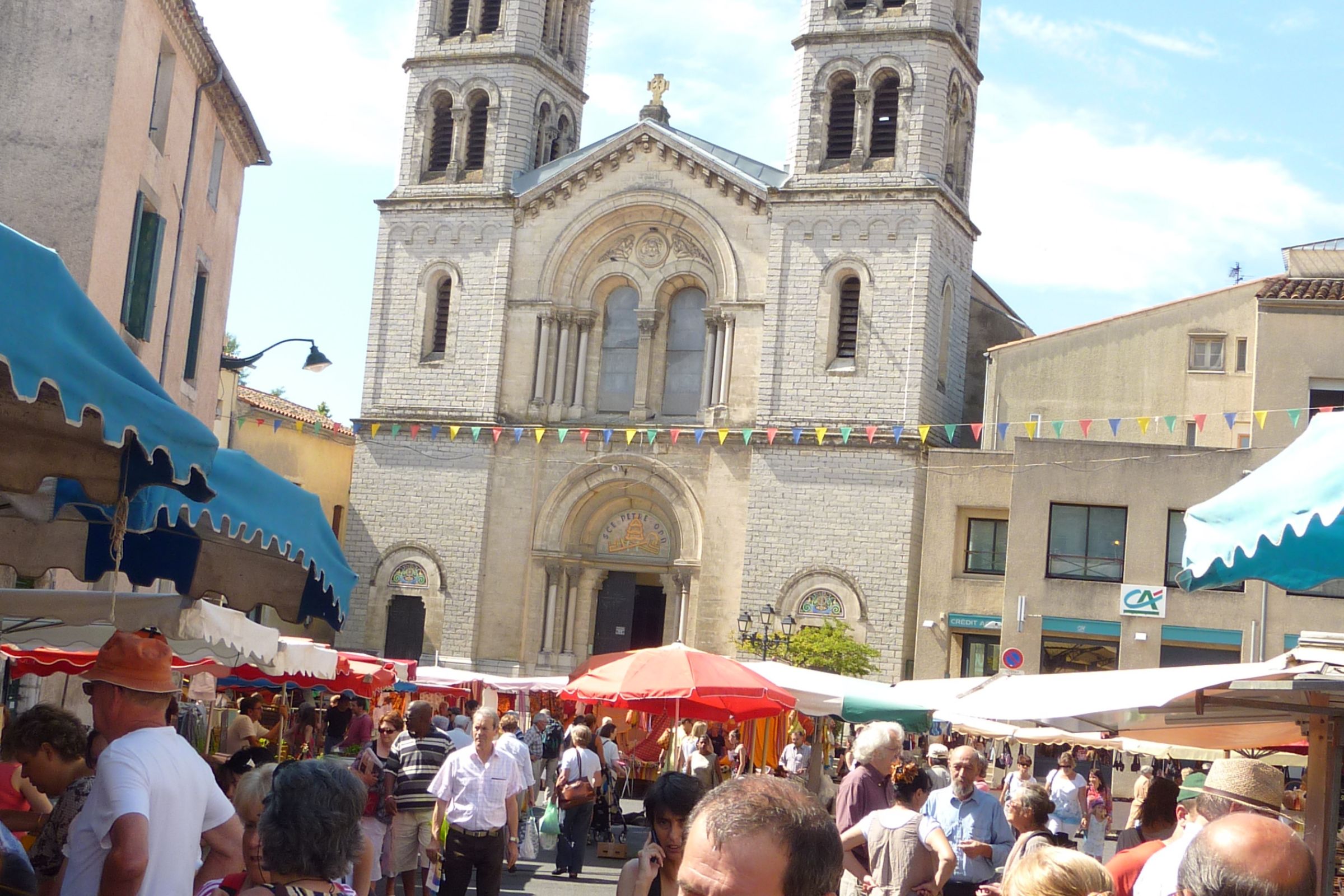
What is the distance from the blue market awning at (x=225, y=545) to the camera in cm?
677

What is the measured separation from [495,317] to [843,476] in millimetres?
8987

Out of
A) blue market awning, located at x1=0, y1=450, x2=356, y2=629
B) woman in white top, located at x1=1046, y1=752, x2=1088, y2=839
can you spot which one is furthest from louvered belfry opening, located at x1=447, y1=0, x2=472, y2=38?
blue market awning, located at x1=0, y1=450, x2=356, y2=629

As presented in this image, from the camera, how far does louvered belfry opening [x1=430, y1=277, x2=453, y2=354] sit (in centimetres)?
3728

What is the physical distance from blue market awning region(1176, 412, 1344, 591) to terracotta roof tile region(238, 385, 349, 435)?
35.8 m

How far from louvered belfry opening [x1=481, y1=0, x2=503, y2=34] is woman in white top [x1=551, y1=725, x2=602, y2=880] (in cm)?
2628

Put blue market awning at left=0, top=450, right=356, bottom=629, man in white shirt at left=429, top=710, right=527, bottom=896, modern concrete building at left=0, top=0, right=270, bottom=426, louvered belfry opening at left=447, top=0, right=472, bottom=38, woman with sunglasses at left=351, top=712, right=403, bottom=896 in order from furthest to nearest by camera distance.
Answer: louvered belfry opening at left=447, top=0, right=472, bottom=38, modern concrete building at left=0, top=0, right=270, bottom=426, man in white shirt at left=429, top=710, right=527, bottom=896, woman with sunglasses at left=351, top=712, right=403, bottom=896, blue market awning at left=0, top=450, right=356, bottom=629

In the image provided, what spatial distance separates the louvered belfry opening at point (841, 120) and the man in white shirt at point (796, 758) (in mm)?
14879

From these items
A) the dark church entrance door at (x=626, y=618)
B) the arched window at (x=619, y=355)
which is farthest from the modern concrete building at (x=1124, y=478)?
the arched window at (x=619, y=355)

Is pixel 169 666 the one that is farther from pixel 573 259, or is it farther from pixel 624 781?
pixel 573 259

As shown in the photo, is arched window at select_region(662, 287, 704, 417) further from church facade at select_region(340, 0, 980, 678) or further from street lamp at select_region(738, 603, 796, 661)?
street lamp at select_region(738, 603, 796, 661)

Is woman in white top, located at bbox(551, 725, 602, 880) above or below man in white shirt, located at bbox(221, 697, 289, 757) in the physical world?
below

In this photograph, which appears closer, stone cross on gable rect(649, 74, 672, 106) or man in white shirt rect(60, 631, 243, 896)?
man in white shirt rect(60, 631, 243, 896)

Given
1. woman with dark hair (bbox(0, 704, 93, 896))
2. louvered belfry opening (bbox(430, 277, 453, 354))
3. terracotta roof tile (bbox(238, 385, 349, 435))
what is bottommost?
woman with dark hair (bbox(0, 704, 93, 896))

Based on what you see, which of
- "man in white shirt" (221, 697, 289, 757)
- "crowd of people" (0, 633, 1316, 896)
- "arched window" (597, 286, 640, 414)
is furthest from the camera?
"arched window" (597, 286, 640, 414)
